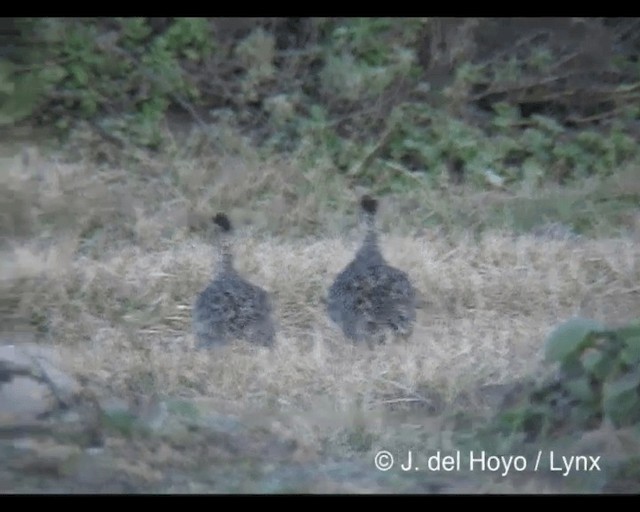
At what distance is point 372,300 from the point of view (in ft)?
6.15

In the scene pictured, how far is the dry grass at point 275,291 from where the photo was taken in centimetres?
186

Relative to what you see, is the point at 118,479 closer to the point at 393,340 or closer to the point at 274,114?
the point at 393,340

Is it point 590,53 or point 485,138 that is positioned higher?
point 590,53

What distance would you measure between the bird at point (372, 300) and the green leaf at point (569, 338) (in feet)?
0.88

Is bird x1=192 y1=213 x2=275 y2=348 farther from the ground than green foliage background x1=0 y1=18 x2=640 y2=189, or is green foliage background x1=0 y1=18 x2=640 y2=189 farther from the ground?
green foliage background x1=0 y1=18 x2=640 y2=189

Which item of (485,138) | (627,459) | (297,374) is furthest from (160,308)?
(627,459)

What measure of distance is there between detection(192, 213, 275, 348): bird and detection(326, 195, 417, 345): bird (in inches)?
5.1

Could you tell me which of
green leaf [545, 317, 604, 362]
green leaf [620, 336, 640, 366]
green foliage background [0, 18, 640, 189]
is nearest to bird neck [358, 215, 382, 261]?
green foliage background [0, 18, 640, 189]

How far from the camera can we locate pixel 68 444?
74.3 inches

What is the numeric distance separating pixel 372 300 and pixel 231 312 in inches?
10.6

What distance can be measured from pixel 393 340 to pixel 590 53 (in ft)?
2.18

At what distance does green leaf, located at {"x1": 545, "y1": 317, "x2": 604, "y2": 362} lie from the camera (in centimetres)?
186

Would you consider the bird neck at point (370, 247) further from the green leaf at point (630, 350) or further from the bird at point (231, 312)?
the green leaf at point (630, 350)

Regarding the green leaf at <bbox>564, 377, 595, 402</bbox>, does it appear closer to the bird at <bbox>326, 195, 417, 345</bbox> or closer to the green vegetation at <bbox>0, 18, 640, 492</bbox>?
the green vegetation at <bbox>0, 18, 640, 492</bbox>
